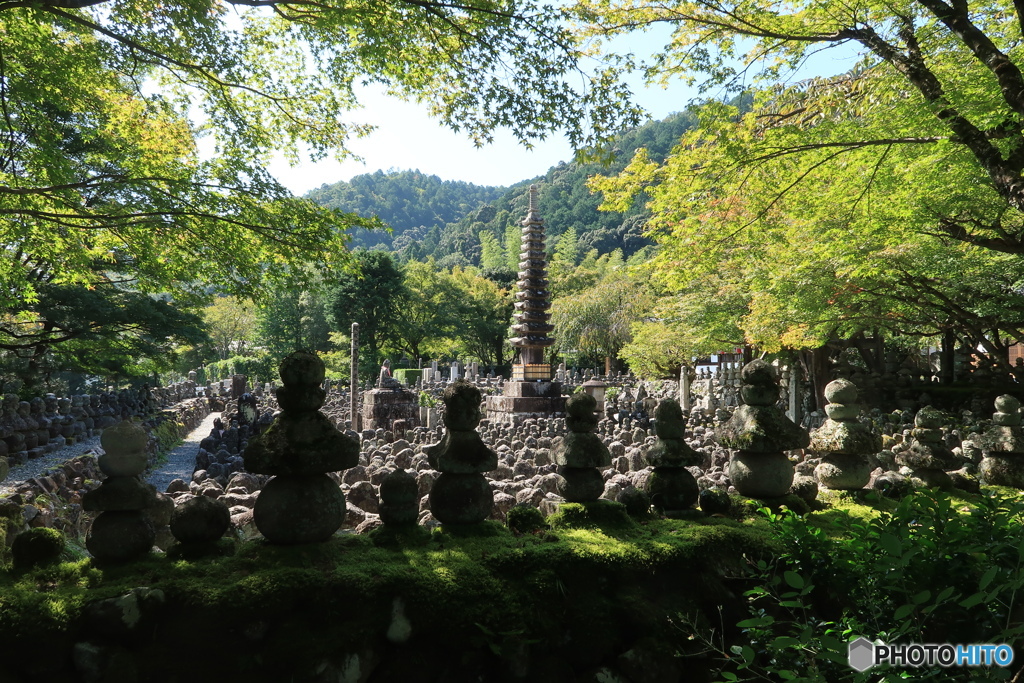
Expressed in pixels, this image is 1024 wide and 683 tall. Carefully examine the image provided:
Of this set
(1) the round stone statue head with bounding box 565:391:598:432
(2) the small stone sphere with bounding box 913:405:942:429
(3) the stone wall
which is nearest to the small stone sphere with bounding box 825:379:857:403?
(2) the small stone sphere with bounding box 913:405:942:429

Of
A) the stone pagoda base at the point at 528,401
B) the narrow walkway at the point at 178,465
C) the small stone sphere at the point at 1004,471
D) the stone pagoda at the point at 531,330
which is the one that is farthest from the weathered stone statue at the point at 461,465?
the stone pagoda at the point at 531,330

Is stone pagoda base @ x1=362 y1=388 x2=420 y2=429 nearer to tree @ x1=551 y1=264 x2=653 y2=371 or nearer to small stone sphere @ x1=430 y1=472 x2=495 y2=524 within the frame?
small stone sphere @ x1=430 y1=472 x2=495 y2=524

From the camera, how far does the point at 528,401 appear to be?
22.6 m

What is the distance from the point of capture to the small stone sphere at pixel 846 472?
545 cm

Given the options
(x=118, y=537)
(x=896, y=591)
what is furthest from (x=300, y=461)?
(x=896, y=591)

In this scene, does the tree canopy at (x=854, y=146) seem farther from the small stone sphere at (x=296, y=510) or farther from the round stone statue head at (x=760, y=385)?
the small stone sphere at (x=296, y=510)

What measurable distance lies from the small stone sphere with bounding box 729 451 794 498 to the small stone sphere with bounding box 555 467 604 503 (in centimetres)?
→ 141

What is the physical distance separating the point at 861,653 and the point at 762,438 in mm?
2391

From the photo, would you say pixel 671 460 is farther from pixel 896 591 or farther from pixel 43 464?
pixel 43 464

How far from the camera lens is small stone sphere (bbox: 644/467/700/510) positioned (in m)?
4.76

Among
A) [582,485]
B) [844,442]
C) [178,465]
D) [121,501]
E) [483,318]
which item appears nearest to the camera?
[121,501]

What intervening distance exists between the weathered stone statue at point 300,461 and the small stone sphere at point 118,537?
613mm

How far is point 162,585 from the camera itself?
315cm

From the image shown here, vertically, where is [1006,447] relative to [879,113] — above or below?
below
